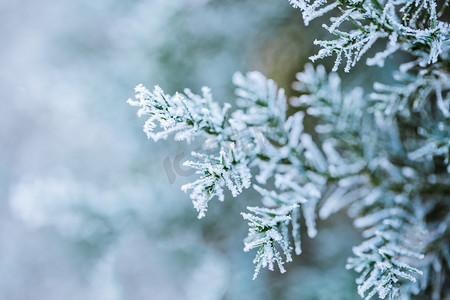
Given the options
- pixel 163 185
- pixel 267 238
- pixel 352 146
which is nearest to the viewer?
pixel 267 238

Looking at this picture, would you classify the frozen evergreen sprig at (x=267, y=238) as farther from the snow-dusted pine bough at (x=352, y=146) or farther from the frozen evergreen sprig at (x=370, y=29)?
the frozen evergreen sprig at (x=370, y=29)

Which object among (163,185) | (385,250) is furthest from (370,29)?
(163,185)

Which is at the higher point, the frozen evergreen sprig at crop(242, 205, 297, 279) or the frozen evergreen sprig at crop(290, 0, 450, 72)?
the frozen evergreen sprig at crop(290, 0, 450, 72)

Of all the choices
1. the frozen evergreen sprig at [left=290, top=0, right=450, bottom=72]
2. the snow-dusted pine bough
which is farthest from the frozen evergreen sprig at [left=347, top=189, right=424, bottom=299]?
the frozen evergreen sprig at [left=290, top=0, right=450, bottom=72]

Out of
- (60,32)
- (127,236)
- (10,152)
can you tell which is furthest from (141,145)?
(10,152)

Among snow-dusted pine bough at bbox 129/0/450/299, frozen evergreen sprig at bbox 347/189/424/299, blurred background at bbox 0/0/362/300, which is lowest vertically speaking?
frozen evergreen sprig at bbox 347/189/424/299

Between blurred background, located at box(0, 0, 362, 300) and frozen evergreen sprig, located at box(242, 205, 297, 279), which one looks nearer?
frozen evergreen sprig, located at box(242, 205, 297, 279)

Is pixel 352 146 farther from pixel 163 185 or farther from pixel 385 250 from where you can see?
pixel 163 185

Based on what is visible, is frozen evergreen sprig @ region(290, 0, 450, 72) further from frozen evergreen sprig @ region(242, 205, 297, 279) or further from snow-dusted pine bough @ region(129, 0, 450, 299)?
frozen evergreen sprig @ region(242, 205, 297, 279)

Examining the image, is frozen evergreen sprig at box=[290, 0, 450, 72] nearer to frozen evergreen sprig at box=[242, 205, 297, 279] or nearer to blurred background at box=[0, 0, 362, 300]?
frozen evergreen sprig at box=[242, 205, 297, 279]
